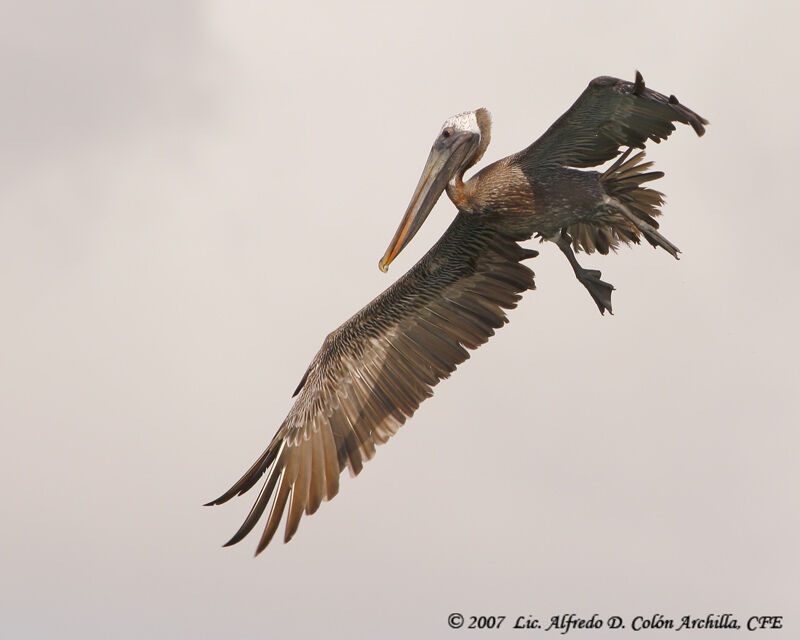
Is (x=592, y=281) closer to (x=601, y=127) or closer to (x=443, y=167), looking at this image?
(x=601, y=127)

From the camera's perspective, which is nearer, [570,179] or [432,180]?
A: [570,179]

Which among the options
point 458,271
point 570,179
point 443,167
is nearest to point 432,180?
point 443,167

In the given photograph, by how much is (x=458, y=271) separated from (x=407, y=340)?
915mm

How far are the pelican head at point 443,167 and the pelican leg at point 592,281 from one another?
1.23 meters

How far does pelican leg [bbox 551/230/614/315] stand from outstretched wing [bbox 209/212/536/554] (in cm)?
36

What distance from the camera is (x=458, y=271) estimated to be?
1570 centimetres

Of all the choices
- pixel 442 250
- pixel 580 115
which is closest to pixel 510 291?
pixel 442 250

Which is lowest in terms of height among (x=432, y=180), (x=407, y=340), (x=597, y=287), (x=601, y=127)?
(x=597, y=287)

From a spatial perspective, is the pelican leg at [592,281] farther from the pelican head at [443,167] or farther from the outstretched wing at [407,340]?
the pelican head at [443,167]

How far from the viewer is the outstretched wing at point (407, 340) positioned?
1527 cm

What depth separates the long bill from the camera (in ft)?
50.2

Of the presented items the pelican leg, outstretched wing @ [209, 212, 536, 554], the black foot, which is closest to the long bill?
outstretched wing @ [209, 212, 536, 554]

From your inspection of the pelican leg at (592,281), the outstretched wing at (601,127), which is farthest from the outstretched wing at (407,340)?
the outstretched wing at (601,127)

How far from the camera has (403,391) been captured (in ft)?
51.3
